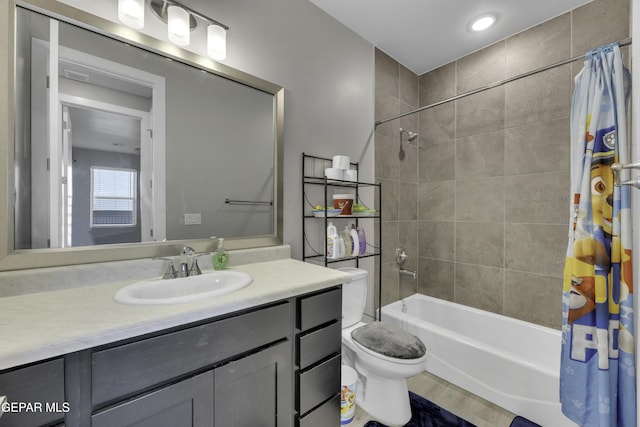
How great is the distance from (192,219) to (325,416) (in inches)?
42.4

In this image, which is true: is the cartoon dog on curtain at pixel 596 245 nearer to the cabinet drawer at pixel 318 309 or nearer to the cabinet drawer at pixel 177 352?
the cabinet drawer at pixel 318 309

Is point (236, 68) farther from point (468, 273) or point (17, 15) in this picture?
point (468, 273)

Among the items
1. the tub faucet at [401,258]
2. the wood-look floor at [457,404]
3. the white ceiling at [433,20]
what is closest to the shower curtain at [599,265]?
the wood-look floor at [457,404]

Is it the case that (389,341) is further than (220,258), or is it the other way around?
(389,341)

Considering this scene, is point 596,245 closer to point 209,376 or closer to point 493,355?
point 493,355

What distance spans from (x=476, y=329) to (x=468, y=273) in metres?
0.45

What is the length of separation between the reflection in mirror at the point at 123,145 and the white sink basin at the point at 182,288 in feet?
0.79

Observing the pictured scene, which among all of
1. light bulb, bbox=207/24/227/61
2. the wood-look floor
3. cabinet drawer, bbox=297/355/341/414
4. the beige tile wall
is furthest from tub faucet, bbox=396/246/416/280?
light bulb, bbox=207/24/227/61

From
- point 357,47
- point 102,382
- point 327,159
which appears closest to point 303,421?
point 102,382

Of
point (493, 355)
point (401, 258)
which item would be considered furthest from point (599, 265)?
point (401, 258)

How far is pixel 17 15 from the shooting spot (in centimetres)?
94

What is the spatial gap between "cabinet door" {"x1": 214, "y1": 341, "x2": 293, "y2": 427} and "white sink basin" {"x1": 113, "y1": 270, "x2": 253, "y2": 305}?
245 mm

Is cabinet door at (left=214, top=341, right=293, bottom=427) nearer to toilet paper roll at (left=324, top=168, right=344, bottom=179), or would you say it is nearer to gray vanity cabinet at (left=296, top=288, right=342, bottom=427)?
gray vanity cabinet at (left=296, top=288, right=342, bottom=427)

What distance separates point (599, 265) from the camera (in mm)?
A: 1101
